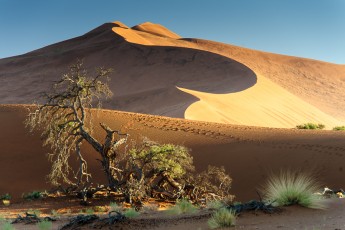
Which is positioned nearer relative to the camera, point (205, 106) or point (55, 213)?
point (55, 213)

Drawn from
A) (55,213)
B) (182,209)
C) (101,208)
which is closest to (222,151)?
(101,208)

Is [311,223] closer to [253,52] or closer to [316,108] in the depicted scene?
[316,108]

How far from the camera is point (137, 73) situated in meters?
71.2

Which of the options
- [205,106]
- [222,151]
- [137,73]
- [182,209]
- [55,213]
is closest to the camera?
[182,209]

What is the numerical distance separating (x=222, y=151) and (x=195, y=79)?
45521 millimetres

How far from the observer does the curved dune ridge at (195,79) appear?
154 feet

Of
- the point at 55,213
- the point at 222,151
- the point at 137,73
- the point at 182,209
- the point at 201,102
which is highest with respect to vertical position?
the point at 137,73

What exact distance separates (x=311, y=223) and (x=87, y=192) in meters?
8.55

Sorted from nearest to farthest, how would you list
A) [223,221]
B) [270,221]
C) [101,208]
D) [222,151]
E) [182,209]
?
1. [223,221]
2. [270,221]
3. [182,209]
4. [101,208]
5. [222,151]

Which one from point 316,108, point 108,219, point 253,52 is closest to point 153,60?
point 253,52

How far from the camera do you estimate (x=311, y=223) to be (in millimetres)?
7555

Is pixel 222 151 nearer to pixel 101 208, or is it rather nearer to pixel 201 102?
pixel 101 208

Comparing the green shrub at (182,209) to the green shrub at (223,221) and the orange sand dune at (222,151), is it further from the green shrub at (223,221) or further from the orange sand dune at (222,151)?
the orange sand dune at (222,151)

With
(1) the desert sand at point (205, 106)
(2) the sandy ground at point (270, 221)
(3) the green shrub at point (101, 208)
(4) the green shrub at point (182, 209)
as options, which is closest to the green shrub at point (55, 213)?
(3) the green shrub at point (101, 208)
